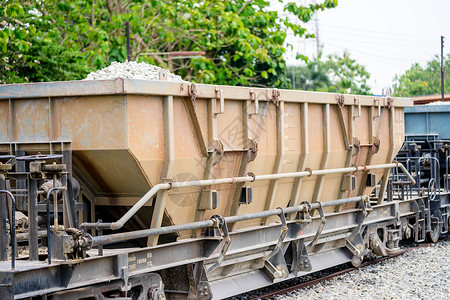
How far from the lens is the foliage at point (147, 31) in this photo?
1875cm

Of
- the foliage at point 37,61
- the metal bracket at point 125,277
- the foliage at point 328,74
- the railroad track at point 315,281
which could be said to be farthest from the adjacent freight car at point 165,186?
the foliage at point 328,74

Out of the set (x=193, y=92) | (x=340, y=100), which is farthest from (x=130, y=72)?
(x=340, y=100)

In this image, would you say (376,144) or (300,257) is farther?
(376,144)

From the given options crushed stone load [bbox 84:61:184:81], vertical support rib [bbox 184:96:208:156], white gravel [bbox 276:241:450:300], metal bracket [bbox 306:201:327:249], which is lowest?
white gravel [bbox 276:241:450:300]

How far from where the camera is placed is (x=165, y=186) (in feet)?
25.3

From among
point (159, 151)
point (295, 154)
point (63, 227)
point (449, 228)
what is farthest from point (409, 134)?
point (63, 227)

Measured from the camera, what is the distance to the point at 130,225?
8359mm

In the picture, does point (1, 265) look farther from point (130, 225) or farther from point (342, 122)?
point (342, 122)

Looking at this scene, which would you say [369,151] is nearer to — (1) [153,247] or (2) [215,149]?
(2) [215,149]

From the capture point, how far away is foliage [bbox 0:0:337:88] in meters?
18.8

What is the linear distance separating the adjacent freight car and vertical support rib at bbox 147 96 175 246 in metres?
0.01

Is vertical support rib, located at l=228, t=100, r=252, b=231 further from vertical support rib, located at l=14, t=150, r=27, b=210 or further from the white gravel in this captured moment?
vertical support rib, located at l=14, t=150, r=27, b=210

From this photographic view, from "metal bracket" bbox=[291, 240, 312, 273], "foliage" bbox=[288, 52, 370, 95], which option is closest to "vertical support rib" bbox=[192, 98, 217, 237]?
"metal bracket" bbox=[291, 240, 312, 273]

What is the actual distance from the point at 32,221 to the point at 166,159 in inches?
66.5
